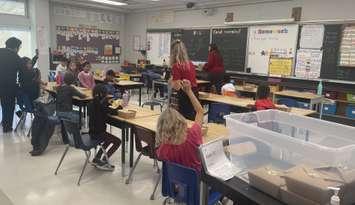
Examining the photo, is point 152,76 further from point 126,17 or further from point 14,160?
point 14,160

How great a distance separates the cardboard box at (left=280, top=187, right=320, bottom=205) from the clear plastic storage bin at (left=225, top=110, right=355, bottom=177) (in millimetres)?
178

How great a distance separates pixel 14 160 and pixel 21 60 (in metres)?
1.99

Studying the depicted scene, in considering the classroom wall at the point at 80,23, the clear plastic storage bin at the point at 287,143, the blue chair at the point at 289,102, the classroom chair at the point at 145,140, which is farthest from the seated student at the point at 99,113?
the classroom wall at the point at 80,23

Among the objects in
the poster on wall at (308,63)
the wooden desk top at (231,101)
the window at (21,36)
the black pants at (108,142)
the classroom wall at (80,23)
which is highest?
the classroom wall at (80,23)

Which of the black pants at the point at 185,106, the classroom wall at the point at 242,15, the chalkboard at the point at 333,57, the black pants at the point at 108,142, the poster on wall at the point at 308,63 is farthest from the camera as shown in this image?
the poster on wall at the point at 308,63

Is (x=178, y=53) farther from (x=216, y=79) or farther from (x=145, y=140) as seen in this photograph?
(x=216, y=79)

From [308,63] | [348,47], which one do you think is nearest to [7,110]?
[308,63]

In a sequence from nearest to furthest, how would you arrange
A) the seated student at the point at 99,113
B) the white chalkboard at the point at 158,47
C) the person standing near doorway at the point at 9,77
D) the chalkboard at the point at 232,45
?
the seated student at the point at 99,113
the person standing near doorway at the point at 9,77
the chalkboard at the point at 232,45
the white chalkboard at the point at 158,47

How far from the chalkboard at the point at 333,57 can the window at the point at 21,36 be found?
26.6 ft

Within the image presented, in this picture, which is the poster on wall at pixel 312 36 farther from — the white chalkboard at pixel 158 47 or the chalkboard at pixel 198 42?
the white chalkboard at pixel 158 47

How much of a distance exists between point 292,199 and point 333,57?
6080mm

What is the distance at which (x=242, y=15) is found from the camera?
7.88 metres

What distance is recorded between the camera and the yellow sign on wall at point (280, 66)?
23.1ft

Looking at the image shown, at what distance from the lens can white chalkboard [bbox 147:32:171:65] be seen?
989 cm
